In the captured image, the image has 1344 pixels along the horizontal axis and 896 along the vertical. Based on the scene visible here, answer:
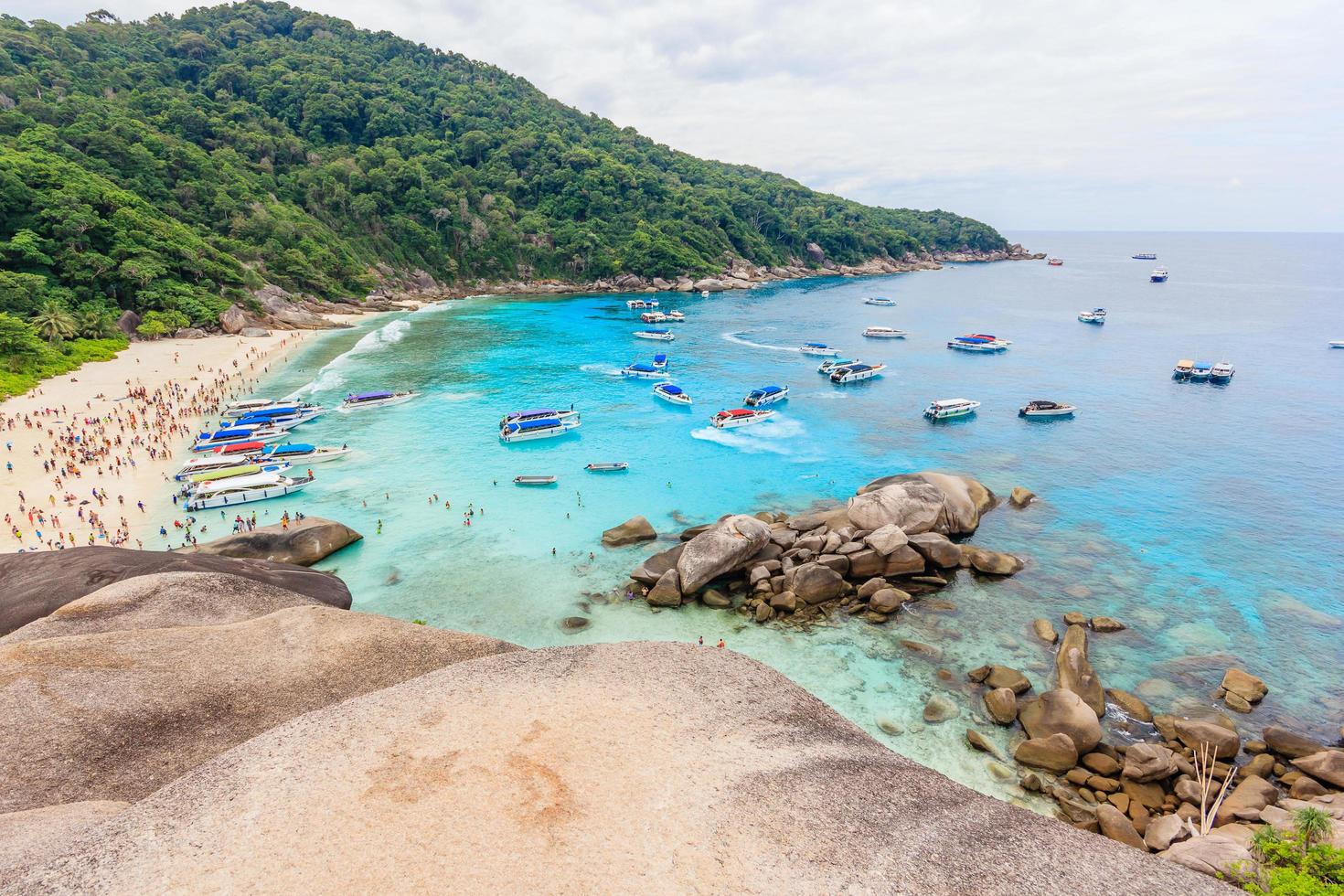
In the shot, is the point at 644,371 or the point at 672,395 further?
the point at 644,371

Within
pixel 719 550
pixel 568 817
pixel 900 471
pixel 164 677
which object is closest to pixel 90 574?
pixel 164 677

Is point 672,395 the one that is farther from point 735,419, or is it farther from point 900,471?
point 900,471

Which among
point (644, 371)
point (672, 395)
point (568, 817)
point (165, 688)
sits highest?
point (644, 371)

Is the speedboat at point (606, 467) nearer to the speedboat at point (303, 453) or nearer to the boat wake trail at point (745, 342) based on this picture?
the speedboat at point (303, 453)

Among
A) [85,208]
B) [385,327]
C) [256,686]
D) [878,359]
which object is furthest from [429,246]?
[256,686]

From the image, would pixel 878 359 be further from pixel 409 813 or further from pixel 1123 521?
pixel 409 813

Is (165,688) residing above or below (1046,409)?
below
